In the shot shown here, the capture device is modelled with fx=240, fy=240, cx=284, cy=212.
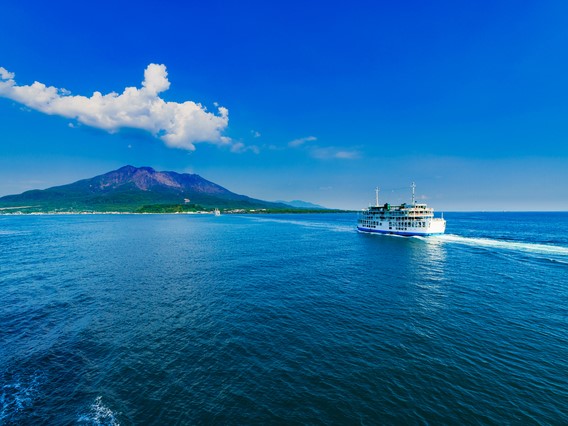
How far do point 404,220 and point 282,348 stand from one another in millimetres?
104512

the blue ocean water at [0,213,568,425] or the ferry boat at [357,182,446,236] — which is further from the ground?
the ferry boat at [357,182,446,236]

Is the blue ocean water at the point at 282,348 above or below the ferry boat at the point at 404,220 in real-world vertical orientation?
below

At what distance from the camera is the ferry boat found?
106m

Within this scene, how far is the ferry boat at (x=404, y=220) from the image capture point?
105875 millimetres

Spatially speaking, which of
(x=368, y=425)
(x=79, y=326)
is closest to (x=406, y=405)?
(x=368, y=425)

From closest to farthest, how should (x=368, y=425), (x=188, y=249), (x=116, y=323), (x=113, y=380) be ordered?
1. (x=368, y=425)
2. (x=113, y=380)
3. (x=116, y=323)
4. (x=188, y=249)

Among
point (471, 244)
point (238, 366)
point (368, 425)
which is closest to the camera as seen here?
point (368, 425)

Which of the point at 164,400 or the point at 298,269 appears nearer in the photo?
the point at 164,400

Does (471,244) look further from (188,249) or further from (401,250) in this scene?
(188,249)

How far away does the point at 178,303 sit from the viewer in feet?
112

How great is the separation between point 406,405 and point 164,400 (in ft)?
56.5

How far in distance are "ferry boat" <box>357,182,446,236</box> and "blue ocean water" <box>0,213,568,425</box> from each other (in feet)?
189

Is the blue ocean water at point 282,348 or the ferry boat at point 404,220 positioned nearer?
the blue ocean water at point 282,348

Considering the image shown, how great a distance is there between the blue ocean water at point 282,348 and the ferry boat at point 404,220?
57.6 meters
